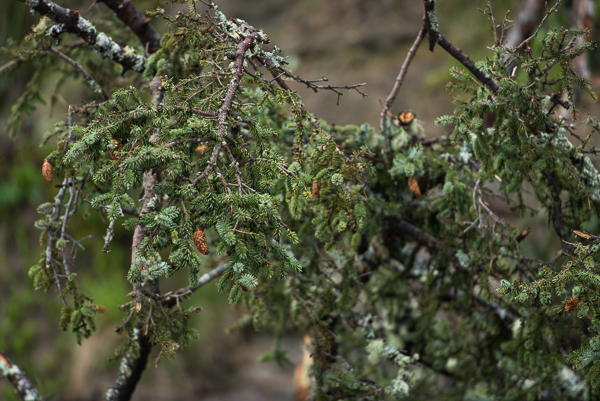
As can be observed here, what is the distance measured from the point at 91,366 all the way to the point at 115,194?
3.73 metres

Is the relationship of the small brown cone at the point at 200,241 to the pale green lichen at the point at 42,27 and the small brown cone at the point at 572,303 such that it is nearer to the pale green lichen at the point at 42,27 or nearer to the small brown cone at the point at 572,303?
the small brown cone at the point at 572,303

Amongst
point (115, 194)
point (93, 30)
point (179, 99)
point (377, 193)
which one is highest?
point (93, 30)

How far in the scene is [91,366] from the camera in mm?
3945

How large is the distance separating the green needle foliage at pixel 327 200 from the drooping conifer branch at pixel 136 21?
0.14 m

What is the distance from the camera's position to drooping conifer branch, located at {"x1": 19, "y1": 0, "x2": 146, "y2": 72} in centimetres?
131

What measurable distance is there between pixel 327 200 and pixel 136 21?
39.3 inches

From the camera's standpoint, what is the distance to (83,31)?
1.41 m

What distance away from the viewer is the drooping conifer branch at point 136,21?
1554mm

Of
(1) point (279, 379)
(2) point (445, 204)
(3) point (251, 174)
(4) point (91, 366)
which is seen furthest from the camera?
(1) point (279, 379)

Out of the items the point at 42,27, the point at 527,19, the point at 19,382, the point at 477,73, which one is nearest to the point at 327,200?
the point at 477,73

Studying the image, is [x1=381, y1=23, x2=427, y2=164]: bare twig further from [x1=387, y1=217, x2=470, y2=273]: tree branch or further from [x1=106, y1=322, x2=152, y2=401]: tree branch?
[x1=106, y1=322, x2=152, y2=401]: tree branch

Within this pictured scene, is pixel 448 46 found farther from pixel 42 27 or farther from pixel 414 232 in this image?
pixel 42 27

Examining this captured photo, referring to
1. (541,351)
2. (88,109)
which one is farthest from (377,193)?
(88,109)

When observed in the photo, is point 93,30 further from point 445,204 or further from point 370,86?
point 370,86
